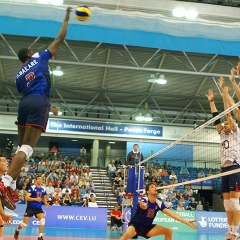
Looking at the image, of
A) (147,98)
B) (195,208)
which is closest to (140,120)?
(147,98)

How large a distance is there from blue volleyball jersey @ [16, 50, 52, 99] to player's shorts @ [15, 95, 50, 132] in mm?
96

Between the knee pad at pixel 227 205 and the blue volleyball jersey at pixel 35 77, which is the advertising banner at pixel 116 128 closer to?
the knee pad at pixel 227 205

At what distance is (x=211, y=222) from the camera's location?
15945 mm

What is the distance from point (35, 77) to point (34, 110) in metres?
0.41

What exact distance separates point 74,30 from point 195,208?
11.5 metres

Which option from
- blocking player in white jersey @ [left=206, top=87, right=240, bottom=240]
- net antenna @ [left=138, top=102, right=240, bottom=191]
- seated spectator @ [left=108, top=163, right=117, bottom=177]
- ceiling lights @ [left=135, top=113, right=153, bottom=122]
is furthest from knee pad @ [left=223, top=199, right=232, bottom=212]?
net antenna @ [left=138, top=102, right=240, bottom=191]

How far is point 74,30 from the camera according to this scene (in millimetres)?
9906

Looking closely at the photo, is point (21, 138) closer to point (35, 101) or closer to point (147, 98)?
point (35, 101)

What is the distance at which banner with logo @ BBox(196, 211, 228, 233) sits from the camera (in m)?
15.8

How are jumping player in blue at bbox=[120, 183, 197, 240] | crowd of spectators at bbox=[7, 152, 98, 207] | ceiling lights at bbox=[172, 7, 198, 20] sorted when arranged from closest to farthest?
jumping player in blue at bbox=[120, 183, 197, 240], ceiling lights at bbox=[172, 7, 198, 20], crowd of spectators at bbox=[7, 152, 98, 207]

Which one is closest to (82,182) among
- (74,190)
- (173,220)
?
(74,190)

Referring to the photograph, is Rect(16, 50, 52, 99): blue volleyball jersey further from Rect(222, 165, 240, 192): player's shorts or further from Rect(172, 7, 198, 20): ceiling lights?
Rect(172, 7, 198, 20): ceiling lights

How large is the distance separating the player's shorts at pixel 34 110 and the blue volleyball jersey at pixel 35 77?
0.31ft

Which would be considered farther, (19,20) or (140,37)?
(140,37)
